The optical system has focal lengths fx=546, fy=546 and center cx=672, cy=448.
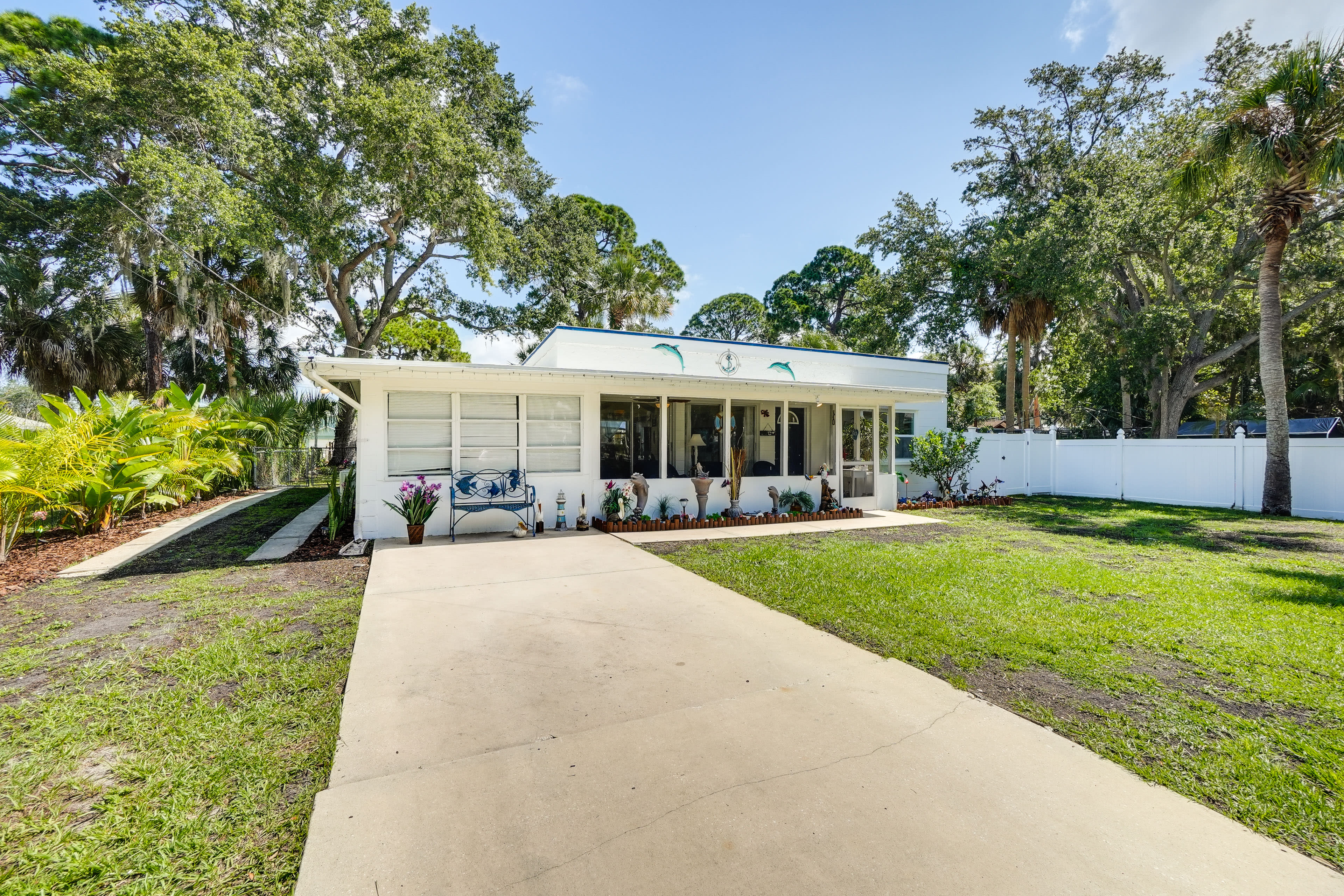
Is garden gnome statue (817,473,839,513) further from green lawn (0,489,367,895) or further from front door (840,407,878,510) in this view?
green lawn (0,489,367,895)

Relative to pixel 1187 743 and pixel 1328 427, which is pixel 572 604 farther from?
pixel 1328 427

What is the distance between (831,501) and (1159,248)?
47.6 ft

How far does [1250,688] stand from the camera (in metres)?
3.14

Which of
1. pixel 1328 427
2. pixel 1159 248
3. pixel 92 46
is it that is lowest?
pixel 1328 427

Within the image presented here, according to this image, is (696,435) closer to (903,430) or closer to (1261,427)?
(903,430)

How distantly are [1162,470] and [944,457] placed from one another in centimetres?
495

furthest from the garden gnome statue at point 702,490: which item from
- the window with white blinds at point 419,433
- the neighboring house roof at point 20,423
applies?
the neighboring house roof at point 20,423

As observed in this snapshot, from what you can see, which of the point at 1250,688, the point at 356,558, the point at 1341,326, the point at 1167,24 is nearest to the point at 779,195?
the point at 1167,24

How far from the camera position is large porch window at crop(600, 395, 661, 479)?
905 cm

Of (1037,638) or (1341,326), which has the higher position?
(1341,326)

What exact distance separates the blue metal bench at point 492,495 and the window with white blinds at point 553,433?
396 millimetres

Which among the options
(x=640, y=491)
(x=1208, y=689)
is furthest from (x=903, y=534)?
(x=1208, y=689)

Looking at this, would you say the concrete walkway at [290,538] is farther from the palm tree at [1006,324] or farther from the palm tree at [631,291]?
the palm tree at [1006,324]

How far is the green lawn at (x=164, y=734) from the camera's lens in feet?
6.05
